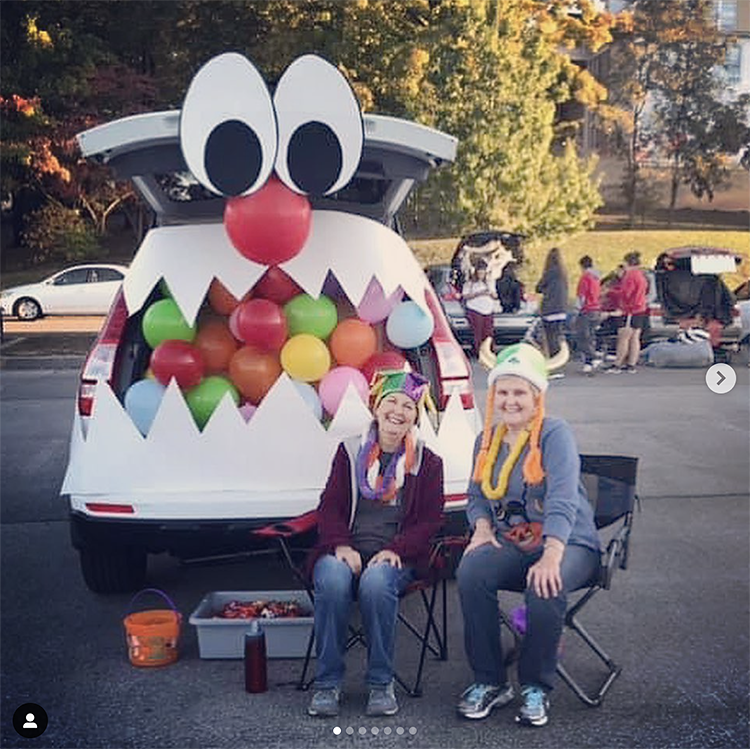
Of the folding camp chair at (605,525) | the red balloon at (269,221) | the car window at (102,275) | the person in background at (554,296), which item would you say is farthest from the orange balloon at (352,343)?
the car window at (102,275)

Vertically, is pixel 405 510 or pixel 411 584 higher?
pixel 405 510

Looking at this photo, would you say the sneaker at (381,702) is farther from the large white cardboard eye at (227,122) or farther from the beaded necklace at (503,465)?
the large white cardboard eye at (227,122)

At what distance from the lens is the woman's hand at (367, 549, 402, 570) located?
423cm

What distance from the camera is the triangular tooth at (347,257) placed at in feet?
16.4

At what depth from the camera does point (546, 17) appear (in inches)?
1286

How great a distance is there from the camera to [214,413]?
16.1 ft

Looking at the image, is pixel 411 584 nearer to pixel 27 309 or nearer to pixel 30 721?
pixel 30 721

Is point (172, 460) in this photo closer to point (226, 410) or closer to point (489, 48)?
point (226, 410)

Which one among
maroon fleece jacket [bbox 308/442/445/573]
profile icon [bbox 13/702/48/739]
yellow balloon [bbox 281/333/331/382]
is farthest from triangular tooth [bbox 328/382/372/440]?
profile icon [bbox 13/702/48/739]

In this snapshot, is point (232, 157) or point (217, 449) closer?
point (232, 157)

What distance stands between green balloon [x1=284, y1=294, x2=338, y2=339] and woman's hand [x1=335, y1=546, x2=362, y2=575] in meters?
1.31

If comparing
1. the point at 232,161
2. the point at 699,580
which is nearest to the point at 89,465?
the point at 232,161

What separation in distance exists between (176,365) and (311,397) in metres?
0.64

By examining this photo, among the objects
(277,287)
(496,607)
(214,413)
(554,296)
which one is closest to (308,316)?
(277,287)
